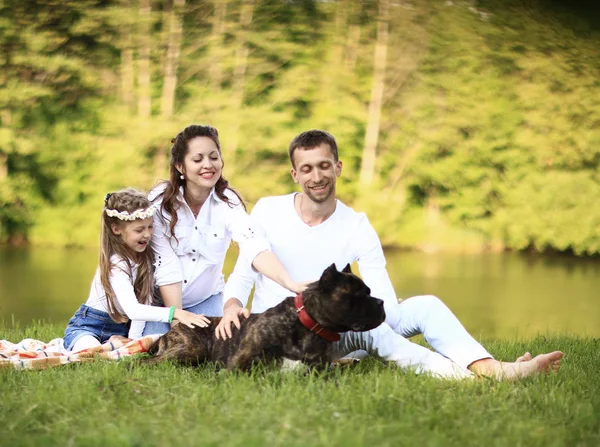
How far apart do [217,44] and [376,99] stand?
12.3ft

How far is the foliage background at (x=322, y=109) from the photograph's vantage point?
15195mm

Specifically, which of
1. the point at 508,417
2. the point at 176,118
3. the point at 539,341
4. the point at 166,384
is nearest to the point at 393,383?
the point at 508,417

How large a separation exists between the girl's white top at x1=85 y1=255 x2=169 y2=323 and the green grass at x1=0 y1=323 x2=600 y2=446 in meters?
0.40

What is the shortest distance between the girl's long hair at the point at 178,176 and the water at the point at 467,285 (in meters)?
6.19

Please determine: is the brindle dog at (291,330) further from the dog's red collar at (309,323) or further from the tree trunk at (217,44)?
the tree trunk at (217,44)

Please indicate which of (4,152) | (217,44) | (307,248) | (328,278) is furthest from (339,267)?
(4,152)

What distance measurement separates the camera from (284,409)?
8.86 ft

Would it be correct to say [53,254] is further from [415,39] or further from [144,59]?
[415,39]

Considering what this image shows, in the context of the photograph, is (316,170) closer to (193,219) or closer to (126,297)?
(193,219)

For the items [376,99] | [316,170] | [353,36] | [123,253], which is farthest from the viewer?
[353,36]

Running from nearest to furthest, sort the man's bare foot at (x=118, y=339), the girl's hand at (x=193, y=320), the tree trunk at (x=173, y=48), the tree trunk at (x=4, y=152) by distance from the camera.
Result: the girl's hand at (x=193, y=320)
the man's bare foot at (x=118, y=339)
the tree trunk at (x=4, y=152)
the tree trunk at (x=173, y=48)

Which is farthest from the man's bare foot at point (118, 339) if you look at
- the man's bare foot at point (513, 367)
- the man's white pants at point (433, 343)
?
the man's bare foot at point (513, 367)

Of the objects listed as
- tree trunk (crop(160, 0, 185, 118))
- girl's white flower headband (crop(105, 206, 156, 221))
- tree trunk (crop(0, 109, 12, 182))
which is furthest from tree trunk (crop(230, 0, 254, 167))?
girl's white flower headband (crop(105, 206, 156, 221))

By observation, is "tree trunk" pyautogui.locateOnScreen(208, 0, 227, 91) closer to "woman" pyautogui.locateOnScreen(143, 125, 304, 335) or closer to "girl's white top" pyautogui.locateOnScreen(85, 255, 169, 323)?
"woman" pyautogui.locateOnScreen(143, 125, 304, 335)
